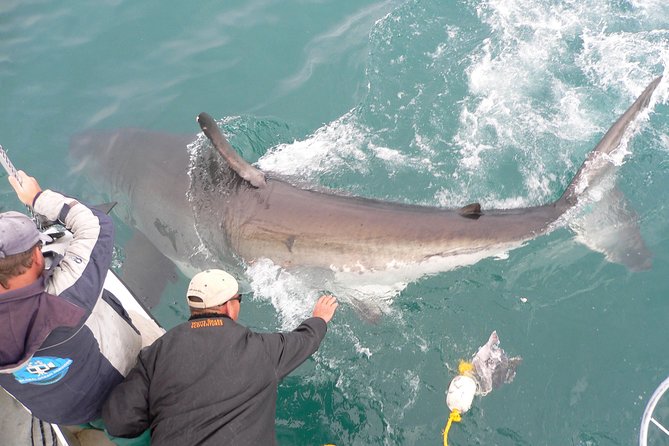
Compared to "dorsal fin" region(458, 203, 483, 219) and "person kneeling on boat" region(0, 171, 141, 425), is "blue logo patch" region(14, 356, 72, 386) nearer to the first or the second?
"person kneeling on boat" region(0, 171, 141, 425)

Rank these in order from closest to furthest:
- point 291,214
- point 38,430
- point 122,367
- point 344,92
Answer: point 122,367, point 38,430, point 291,214, point 344,92

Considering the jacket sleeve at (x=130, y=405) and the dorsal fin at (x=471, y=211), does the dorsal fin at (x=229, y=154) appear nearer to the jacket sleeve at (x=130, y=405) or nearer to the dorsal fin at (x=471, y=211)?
the dorsal fin at (x=471, y=211)

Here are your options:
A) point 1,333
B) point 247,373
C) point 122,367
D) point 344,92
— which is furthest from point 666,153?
point 1,333

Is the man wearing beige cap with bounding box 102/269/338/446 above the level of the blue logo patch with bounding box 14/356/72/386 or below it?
below

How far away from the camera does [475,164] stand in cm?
571

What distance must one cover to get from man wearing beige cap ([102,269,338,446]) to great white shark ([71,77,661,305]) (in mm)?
1737

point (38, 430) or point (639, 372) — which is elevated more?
point (38, 430)

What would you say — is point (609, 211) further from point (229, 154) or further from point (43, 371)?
point (43, 371)

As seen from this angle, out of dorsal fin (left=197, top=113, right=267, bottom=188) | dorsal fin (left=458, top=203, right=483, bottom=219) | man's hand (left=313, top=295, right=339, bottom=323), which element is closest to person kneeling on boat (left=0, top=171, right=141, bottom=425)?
man's hand (left=313, top=295, right=339, bottom=323)

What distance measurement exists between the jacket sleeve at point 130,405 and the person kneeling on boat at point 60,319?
13 centimetres

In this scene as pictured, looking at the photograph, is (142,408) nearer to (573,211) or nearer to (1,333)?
(1,333)

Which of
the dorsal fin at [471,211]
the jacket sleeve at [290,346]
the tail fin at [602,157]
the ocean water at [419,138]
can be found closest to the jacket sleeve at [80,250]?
the jacket sleeve at [290,346]

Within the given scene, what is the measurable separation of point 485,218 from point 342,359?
1.63 metres

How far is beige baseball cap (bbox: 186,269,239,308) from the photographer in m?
2.83
